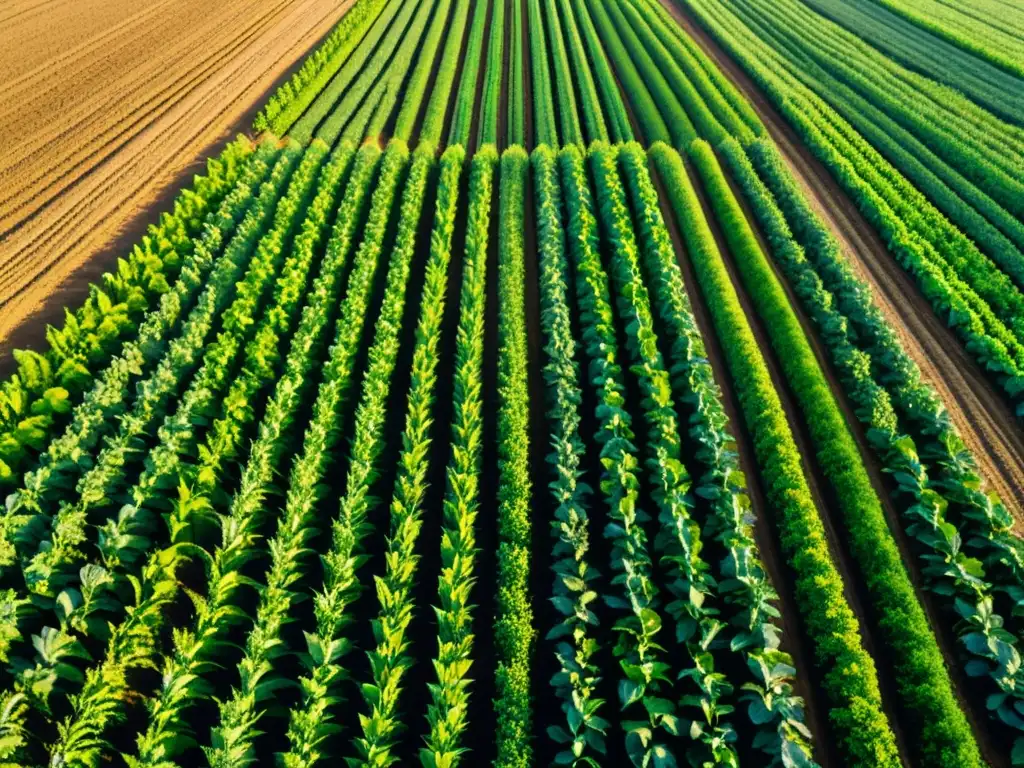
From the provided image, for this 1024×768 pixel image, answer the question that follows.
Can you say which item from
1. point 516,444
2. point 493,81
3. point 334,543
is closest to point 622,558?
point 516,444

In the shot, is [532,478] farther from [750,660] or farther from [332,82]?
[332,82]

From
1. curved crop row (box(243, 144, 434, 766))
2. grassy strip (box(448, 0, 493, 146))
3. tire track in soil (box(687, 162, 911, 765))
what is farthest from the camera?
grassy strip (box(448, 0, 493, 146))

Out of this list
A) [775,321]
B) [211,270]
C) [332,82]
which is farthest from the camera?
[332,82]

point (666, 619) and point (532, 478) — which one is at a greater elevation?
point (532, 478)

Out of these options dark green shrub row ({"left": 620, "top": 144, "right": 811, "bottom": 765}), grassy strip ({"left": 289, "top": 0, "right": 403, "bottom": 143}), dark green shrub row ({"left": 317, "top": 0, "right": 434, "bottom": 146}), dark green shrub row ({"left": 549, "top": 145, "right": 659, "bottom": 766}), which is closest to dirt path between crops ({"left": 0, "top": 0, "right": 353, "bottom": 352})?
grassy strip ({"left": 289, "top": 0, "right": 403, "bottom": 143})

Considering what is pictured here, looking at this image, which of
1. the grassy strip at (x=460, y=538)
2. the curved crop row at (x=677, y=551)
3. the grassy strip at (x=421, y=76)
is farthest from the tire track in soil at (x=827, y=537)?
the grassy strip at (x=421, y=76)

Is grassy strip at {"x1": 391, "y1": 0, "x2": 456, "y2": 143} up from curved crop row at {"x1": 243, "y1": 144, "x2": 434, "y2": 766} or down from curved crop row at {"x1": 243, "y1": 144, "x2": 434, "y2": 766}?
up

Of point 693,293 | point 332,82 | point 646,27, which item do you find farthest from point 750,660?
point 646,27

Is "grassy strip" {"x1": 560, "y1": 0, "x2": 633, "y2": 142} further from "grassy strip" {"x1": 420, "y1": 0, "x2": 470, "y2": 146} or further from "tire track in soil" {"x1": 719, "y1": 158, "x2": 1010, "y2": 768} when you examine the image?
"tire track in soil" {"x1": 719, "y1": 158, "x2": 1010, "y2": 768}
